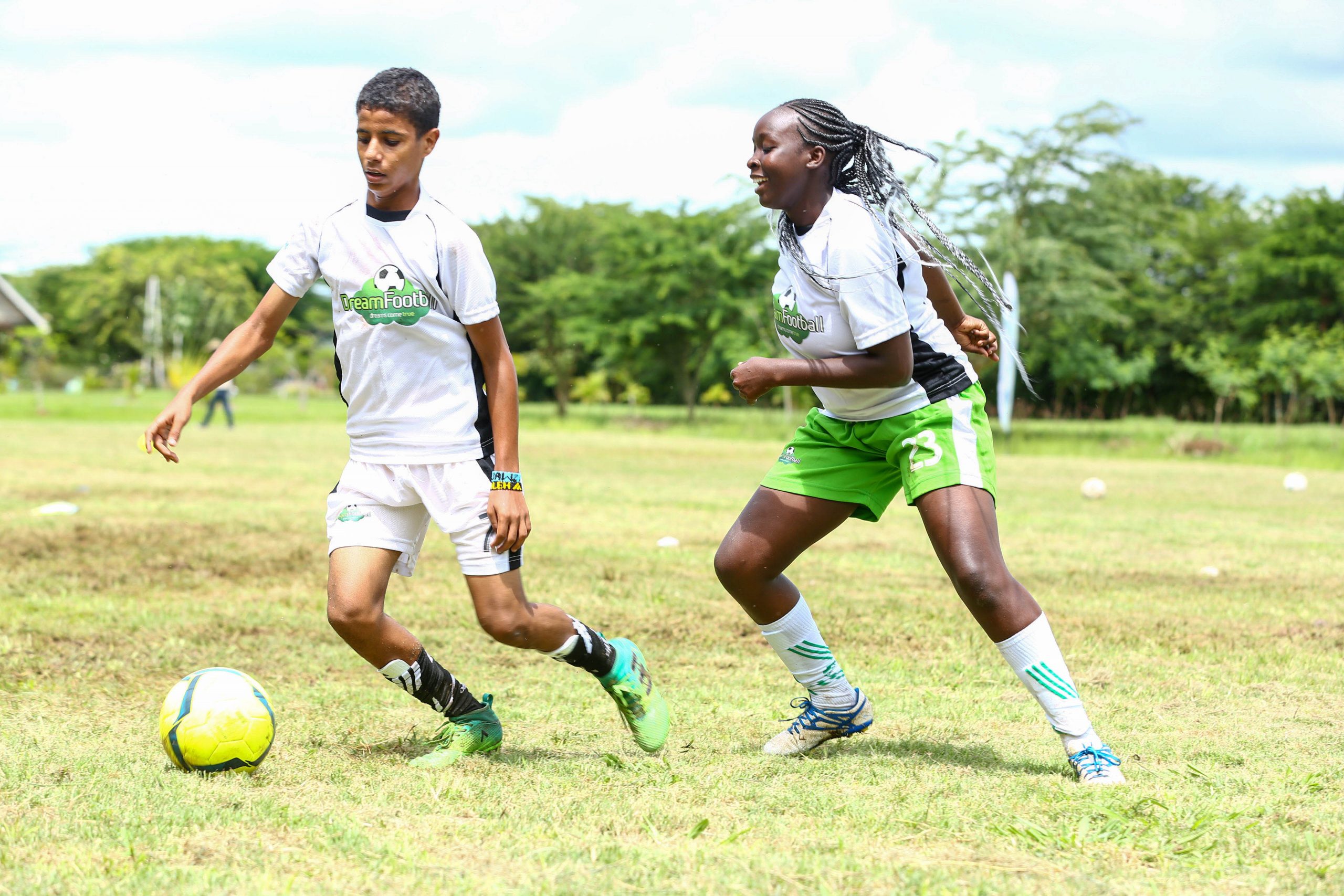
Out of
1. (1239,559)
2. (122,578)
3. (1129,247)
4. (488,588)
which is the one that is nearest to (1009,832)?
(488,588)

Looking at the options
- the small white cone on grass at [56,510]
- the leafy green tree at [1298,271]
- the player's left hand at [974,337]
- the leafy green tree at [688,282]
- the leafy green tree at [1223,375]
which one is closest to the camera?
the player's left hand at [974,337]

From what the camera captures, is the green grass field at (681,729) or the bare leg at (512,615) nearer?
the green grass field at (681,729)

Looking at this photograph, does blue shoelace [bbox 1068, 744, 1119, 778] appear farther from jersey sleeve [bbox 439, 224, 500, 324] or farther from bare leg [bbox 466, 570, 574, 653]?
jersey sleeve [bbox 439, 224, 500, 324]

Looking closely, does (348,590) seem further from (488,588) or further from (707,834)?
(707,834)

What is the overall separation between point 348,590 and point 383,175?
1.31m

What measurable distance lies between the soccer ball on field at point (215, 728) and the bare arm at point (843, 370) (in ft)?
6.08

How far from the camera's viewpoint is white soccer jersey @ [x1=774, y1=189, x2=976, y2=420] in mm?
4133

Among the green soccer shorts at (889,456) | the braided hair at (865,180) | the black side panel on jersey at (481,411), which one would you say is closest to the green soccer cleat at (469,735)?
the black side panel on jersey at (481,411)

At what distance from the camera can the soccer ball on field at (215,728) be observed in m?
4.09

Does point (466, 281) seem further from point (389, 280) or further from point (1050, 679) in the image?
point (1050, 679)

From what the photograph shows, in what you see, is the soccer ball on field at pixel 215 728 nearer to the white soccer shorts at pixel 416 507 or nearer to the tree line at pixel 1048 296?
the white soccer shorts at pixel 416 507

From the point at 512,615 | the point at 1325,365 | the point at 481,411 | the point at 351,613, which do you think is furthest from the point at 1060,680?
the point at 1325,365

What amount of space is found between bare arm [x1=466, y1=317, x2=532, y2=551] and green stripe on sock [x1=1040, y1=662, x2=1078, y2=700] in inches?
67.7

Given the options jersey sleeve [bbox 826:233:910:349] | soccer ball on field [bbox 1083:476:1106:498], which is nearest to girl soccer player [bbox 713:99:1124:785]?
jersey sleeve [bbox 826:233:910:349]
